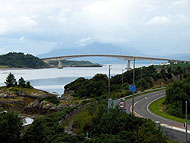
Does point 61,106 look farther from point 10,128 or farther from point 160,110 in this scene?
point 10,128

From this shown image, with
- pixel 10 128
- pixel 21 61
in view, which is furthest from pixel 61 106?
pixel 21 61

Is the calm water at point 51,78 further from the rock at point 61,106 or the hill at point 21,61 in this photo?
the hill at point 21,61

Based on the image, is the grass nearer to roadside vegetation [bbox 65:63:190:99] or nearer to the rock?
roadside vegetation [bbox 65:63:190:99]

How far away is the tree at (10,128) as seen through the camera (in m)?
16.8

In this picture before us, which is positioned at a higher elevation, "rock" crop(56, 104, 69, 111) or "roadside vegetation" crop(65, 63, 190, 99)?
"roadside vegetation" crop(65, 63, 190, 99)

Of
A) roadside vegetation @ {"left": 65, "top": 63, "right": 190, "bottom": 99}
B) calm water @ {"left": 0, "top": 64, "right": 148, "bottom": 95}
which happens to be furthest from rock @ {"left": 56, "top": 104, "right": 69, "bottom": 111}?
calm water @ {"left": 0, "top": 64, "right": 148, "bottom": 95}

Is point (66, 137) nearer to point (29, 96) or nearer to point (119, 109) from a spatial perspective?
point (119, 109)

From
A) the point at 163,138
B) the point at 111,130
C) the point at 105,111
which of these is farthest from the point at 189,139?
the point at 105,111

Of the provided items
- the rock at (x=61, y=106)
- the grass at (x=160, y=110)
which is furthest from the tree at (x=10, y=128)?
the rock at (x=61, y=106)

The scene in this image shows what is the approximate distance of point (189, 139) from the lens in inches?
640

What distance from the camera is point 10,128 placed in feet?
56.1

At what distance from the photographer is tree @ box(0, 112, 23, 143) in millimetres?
16766

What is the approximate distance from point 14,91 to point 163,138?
45857mm

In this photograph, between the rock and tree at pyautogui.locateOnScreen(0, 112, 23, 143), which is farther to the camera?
the rock
